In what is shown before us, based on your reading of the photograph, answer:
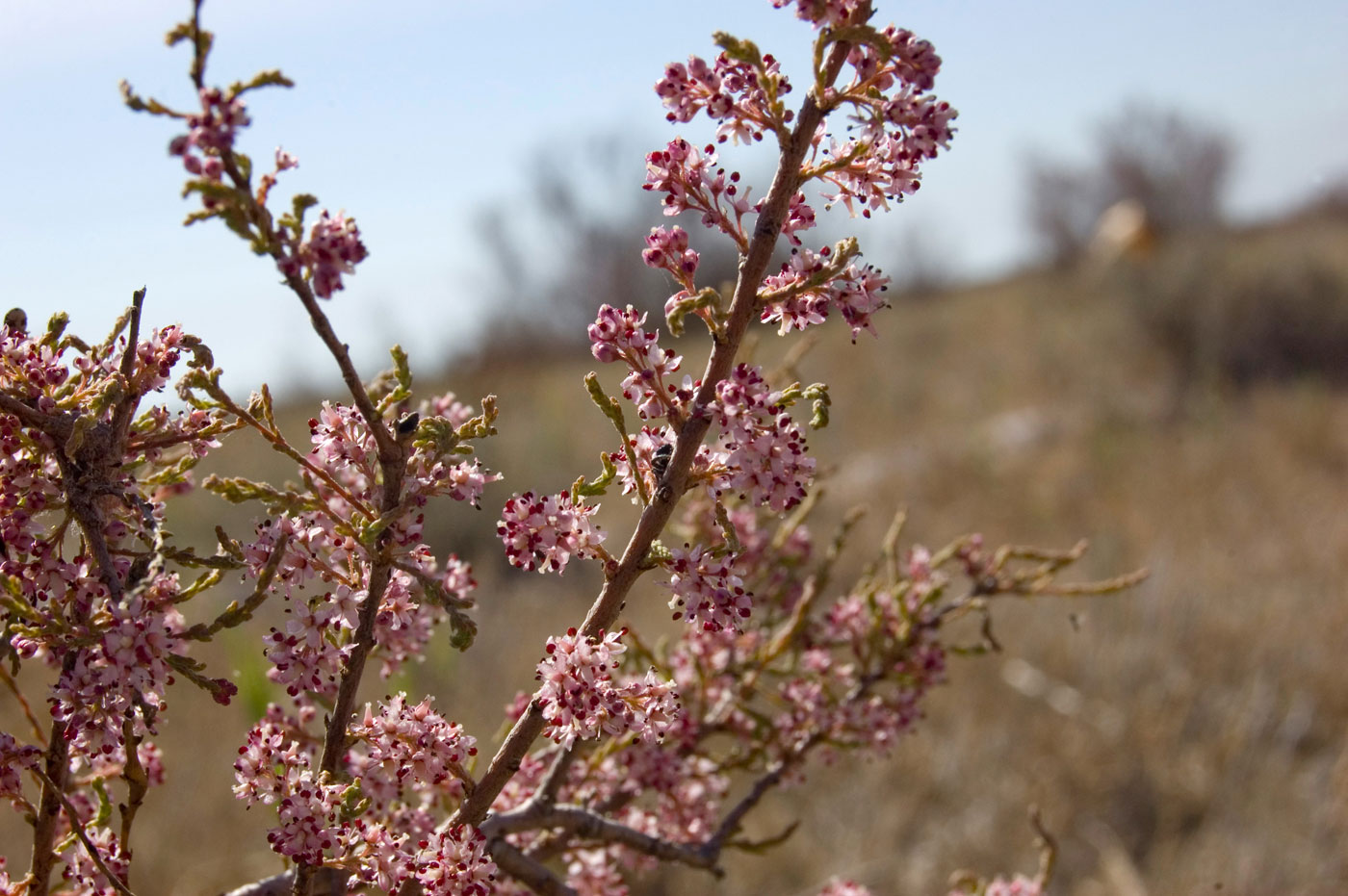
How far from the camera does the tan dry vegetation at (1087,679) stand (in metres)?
4.59

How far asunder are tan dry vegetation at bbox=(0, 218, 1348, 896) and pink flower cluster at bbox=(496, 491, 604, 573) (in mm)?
714

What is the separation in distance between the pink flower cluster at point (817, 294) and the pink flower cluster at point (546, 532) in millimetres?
249

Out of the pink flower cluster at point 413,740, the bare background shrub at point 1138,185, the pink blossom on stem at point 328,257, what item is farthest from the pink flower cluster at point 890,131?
the bare background shrub at point 1138,185

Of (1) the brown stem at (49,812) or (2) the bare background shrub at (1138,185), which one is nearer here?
(1) the brown stem at (49,812)

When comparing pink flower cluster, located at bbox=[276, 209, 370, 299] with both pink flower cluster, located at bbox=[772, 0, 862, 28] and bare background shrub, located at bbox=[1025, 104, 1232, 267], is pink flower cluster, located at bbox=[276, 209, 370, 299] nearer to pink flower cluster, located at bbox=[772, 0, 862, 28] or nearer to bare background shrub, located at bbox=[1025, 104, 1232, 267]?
pink flower cluster, located at bbox=[772, 0, 862, 28]

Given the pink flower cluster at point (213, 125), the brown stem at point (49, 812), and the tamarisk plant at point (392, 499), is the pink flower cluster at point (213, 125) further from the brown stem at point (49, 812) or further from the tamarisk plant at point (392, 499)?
the brown stem at point (49, 812)

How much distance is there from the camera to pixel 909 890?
4.47 meters

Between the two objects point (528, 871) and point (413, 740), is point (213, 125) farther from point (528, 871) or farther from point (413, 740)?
point (528, 871)

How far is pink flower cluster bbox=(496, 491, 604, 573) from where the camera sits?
0.93 meters

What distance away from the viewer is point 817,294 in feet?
3.08

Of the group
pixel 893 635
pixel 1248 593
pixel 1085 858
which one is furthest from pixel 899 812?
pixel 893 635

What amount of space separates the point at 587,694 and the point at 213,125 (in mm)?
542

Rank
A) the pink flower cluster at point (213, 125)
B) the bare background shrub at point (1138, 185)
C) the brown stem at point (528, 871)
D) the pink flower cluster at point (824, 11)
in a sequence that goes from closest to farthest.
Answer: the pink flower cluster at point (213, 125) < the pink flower cluster at point (824, 11) < the brown stem at point (528, 871) < the bare background shrub at point (1138, 185)

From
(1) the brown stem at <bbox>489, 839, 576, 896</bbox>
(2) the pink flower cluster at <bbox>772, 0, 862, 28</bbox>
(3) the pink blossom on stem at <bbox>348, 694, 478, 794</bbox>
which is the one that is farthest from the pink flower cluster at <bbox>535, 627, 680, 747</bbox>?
(2) the pink flower cluster at <bbox>772, 0, 862, 28</bbox>
